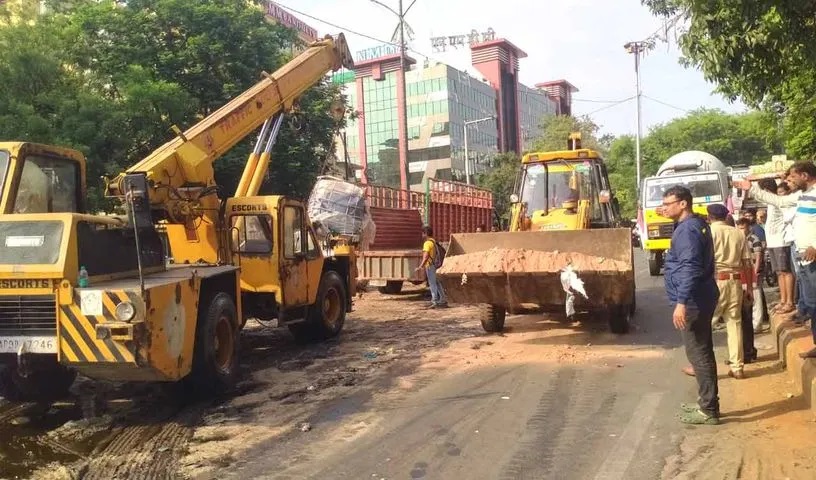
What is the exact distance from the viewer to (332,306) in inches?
433

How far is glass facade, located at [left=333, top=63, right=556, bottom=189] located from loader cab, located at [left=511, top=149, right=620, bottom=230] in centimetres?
5957

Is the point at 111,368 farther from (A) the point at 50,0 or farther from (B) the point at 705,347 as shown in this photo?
(A) the point at 50,0

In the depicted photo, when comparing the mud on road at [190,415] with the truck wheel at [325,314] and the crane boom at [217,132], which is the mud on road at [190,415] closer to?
the truck wheel at [325,314]

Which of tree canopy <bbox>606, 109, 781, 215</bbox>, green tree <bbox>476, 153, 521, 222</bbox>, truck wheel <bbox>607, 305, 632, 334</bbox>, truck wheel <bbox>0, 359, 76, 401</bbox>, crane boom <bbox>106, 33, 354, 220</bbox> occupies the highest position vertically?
tree canopy <bbox>606, 109, 781, 215</bbox>

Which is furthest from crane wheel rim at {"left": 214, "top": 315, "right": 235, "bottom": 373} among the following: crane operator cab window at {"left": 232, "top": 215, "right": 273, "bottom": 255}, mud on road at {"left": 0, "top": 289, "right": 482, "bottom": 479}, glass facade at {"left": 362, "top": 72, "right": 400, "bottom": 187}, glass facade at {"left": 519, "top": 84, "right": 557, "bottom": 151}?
glass facade at {"left": 519, "top": 84, "right": 557, "bottom": 151}

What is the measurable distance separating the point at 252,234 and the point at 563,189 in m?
4.92

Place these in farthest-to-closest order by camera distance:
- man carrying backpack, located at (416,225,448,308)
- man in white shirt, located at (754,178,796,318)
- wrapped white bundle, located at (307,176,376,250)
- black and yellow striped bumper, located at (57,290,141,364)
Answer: wrapped white bundle, located at (307,176,376,250) < man carrying backpack, located at (416,225,448,308) < man in white shirt, located at (754,178,796,318) < black and yellow striped bumper, located at (57,290,141,364)

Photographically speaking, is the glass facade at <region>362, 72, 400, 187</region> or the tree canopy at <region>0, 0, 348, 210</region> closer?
the tree canopy at <region>0, 0, 348, 210</region>

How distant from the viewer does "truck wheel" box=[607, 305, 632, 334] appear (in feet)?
30.2

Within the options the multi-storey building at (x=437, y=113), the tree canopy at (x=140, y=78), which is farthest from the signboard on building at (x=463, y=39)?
the tree canopy at (x=140, y=78)

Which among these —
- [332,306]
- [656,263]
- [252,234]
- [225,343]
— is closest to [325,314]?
[332,306]

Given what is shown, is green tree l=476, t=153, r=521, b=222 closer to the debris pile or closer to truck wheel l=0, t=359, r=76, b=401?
the debris pile

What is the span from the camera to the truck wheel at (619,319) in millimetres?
9195

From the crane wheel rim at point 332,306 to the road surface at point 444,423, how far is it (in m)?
1.66
